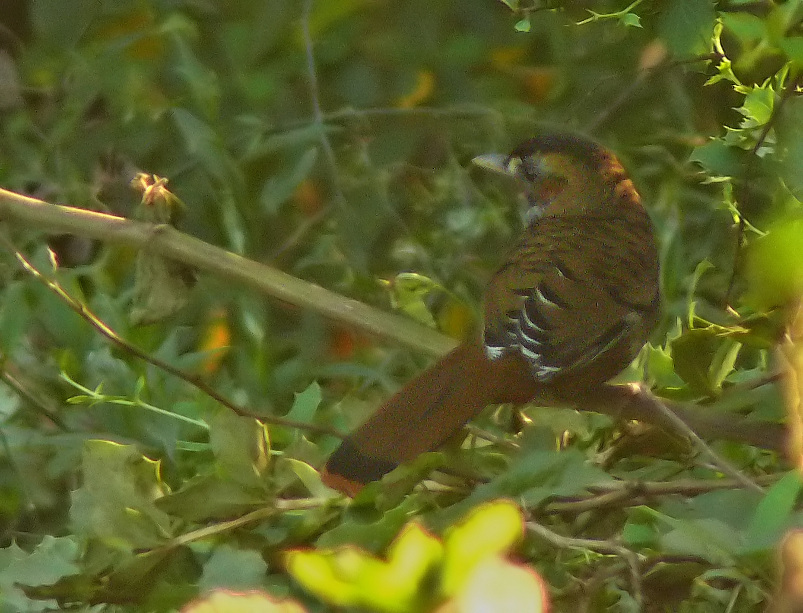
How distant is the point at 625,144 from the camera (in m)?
1.50

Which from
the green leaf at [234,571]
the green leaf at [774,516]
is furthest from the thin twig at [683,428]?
the green leaf at [234,571]

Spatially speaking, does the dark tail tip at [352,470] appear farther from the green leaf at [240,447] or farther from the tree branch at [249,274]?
the tree branch at [249,274]

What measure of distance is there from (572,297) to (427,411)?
365 mm

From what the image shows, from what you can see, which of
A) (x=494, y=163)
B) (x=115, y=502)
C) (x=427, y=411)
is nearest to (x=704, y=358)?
(x=427, y=411)

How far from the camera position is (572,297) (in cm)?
110

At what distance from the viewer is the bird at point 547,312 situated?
75 cm

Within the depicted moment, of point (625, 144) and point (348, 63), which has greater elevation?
point (348, 63)

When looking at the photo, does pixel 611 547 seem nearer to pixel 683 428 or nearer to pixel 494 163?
→ pixel 683 428

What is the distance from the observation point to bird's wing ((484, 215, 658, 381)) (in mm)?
1018

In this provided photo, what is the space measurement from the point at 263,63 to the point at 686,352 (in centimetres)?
99

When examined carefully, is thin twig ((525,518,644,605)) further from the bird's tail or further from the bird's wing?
the bird's wing

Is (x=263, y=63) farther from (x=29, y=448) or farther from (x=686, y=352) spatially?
(x=686, y=352)

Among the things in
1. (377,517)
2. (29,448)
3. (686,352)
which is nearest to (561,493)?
(377,517)

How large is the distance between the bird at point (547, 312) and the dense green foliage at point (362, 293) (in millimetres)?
34
